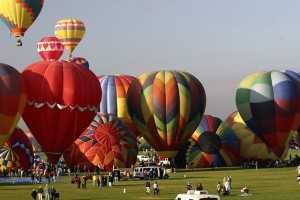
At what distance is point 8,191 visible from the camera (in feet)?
148

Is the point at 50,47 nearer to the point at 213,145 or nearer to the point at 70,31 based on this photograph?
the point at 213,145

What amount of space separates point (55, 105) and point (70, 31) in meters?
31.8

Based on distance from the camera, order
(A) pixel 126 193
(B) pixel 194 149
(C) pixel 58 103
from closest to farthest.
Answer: (A) pixel 126 193 → (C) pixel 58 103 → (B) pixel 194 149

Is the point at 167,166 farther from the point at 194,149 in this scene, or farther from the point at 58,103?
the point at 58,103

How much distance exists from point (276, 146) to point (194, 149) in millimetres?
7746

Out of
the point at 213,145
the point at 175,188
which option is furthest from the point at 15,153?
the point at 175,188

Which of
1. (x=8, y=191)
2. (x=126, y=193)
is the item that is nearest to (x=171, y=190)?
(x=126, y=193)

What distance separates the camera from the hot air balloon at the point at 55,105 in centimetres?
5538

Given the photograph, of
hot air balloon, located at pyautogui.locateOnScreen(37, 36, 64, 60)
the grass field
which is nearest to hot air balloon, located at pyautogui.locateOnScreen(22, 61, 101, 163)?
the grass field

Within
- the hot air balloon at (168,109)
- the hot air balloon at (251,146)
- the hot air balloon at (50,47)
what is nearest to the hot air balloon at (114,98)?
the hot air balloon at (251,146)

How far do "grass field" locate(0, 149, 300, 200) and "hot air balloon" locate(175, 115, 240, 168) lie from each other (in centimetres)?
957

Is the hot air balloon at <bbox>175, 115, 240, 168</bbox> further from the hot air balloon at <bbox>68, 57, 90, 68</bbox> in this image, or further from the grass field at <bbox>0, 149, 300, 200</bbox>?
the hot air balloon at <bbox>68, 57, 90, 68</bbox>

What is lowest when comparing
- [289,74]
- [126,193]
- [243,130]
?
[126,193]

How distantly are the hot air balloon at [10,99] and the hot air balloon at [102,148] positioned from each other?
9775 millimetres
